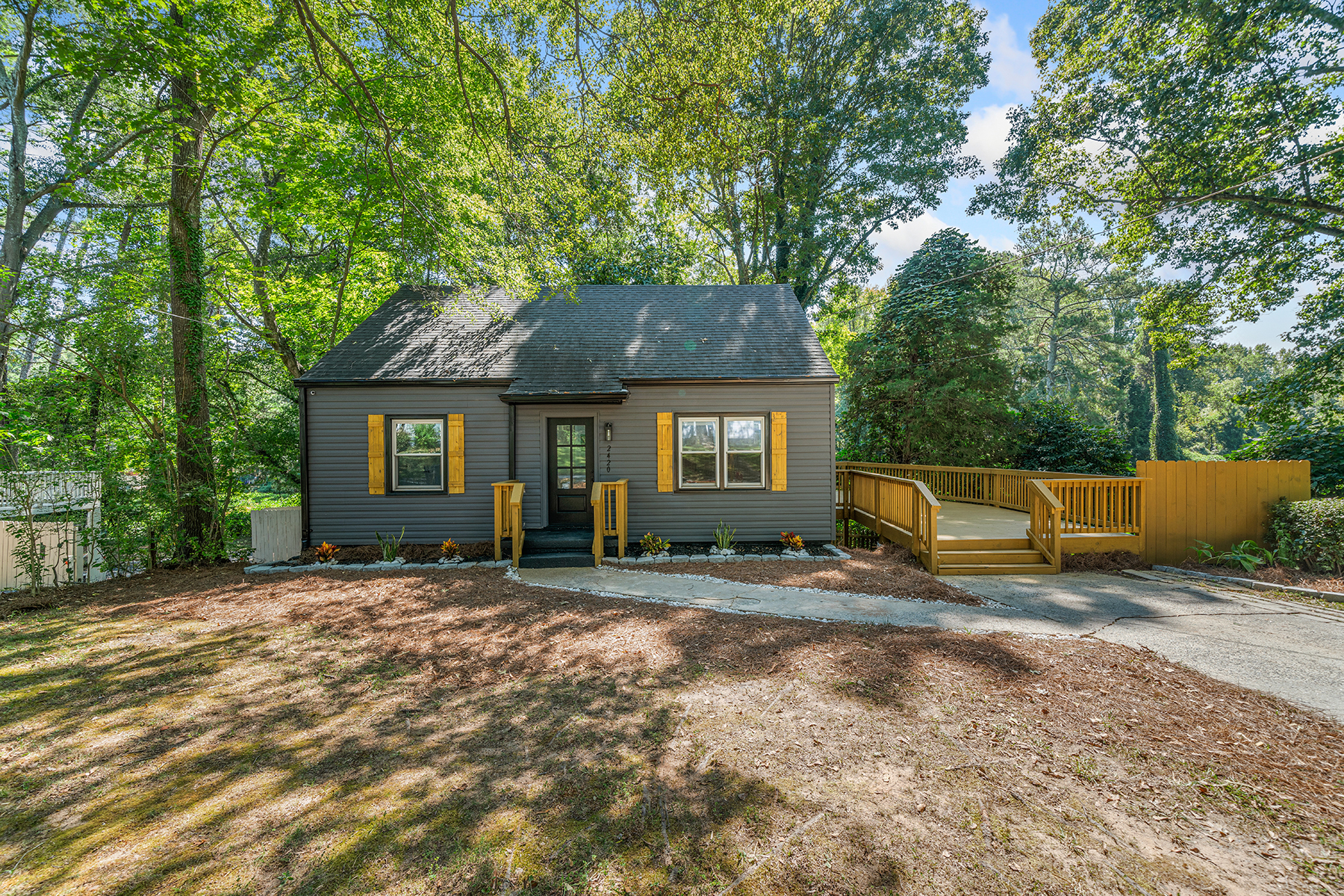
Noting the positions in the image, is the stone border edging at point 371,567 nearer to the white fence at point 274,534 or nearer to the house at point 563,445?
the white fence at point 274,534

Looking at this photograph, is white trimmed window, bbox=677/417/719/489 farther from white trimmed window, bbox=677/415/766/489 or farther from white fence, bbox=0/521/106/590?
white fence, bbox=0/521/106/590

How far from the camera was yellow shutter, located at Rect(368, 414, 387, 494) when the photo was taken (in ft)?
27.7

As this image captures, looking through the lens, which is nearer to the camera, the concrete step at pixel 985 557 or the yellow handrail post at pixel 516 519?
the concrete step at pixel 985 557

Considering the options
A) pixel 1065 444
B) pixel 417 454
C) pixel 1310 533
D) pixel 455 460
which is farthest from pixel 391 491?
pixel 1065 444

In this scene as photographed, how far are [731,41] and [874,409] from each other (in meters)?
10.2

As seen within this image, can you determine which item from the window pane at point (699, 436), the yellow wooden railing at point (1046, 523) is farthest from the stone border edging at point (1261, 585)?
the window pane at point (699, 436)

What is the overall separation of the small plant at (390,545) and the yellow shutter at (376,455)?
30.1 inches

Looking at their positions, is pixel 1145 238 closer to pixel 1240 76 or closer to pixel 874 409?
pixel 1240 76

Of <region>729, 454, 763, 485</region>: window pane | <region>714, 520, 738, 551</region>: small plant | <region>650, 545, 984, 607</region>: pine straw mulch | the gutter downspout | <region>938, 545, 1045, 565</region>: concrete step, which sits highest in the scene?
the gutter downspout

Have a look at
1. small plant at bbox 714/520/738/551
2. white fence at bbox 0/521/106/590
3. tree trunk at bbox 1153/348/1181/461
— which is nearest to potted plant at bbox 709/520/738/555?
small plant at bbox 714/520/738/551

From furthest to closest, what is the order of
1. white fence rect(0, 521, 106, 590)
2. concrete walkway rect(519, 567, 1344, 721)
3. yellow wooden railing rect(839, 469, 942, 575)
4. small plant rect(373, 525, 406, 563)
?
small plant rect(373, 525, 406, 563) < yellow wooden railing rect(839, 469, 942, 575) < white fence rect(0, 521, 106, 590) < concrete walkway rect(519, 567, 1344, 721)

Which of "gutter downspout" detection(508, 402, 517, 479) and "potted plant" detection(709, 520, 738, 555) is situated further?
"gutter downspout" detection(508, 402, 517, 479)

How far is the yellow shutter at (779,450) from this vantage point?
8516 millimetres

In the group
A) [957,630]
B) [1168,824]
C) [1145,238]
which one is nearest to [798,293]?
[1145,238]
